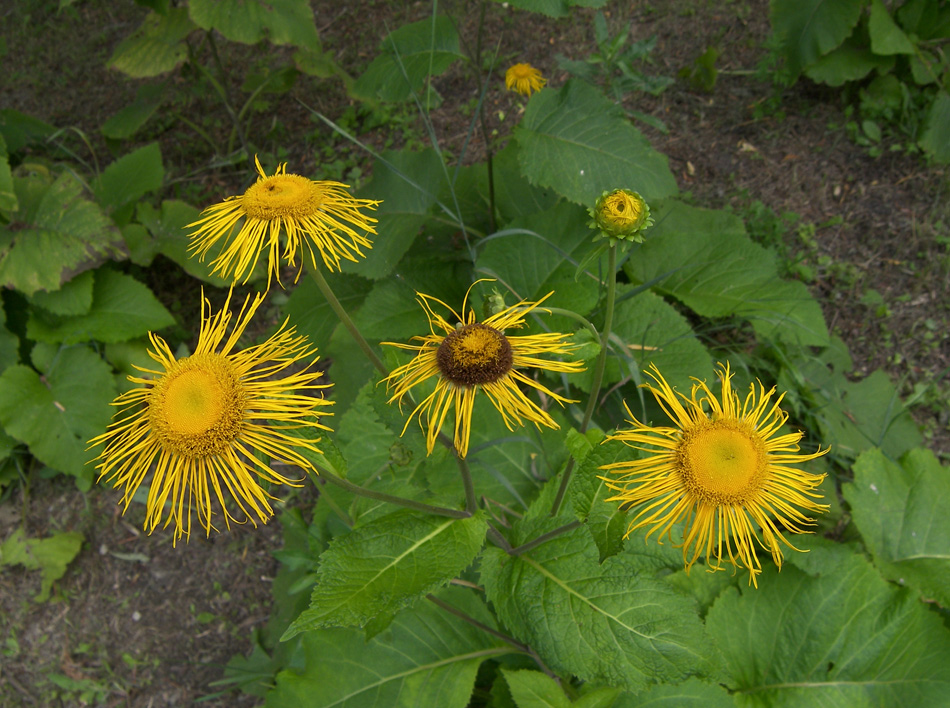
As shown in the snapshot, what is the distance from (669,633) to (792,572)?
2.68ft

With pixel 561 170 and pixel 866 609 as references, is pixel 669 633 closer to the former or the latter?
pixel 866 609

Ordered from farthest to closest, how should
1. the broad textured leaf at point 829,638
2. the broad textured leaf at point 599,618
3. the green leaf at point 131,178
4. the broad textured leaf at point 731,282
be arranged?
the green leaf at point 131,178 → the broad textured leaf at point 731,282 → the broad textured leaf at point 829,638 → the broad textured leaf at point 599,618

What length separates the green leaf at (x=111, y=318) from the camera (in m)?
2.82

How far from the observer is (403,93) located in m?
2.40

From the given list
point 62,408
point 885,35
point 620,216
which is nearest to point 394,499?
point 620,216

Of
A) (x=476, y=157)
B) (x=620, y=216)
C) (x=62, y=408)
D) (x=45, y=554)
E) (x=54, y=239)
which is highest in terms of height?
(x=620, y=216)

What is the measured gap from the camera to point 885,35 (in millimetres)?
2848

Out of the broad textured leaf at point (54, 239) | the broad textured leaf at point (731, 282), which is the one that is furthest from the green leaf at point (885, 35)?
the broad textured leaf at point (54, 239)

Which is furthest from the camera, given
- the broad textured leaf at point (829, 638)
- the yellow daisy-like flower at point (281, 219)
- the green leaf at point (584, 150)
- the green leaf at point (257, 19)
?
the green leaf at point (257, 19)

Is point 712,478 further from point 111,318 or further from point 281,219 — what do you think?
point 111,318

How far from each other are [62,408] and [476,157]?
228 cm

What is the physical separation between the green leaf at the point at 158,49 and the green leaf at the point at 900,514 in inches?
138

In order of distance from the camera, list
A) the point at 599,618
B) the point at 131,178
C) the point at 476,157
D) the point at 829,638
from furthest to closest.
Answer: the point at 476,157
the point at 131,178
the point at 829,638
the point at 599,618

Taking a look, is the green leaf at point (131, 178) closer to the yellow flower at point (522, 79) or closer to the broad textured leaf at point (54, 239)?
the broad textured leaf at point (54, 239)
